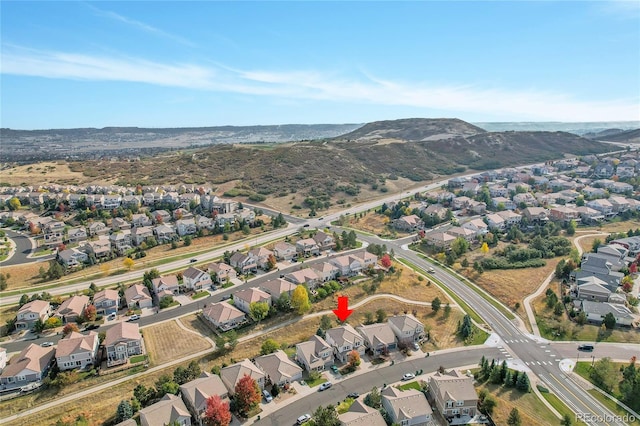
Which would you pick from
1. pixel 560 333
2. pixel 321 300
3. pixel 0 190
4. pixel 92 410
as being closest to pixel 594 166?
pixel 560 333

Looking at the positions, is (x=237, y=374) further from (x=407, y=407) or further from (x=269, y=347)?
(x=407, y=407)

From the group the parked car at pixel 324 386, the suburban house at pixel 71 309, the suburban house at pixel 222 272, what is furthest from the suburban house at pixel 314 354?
the suburban house at pixel 71 309

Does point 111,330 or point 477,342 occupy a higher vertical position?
point 111,330

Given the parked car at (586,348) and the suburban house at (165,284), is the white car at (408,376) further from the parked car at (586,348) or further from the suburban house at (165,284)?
the suburban house at (165,284)

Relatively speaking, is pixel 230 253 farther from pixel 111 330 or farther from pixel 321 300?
pixel 111 330

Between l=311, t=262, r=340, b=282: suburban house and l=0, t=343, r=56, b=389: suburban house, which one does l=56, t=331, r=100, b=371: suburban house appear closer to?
l=0, t=343, r=56, b=389: suburban house

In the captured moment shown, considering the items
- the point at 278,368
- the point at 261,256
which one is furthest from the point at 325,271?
the point at 278,368
